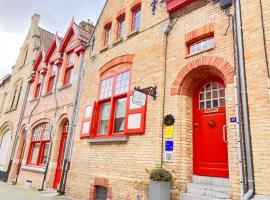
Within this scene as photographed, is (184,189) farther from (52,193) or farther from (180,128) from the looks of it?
(52,193)

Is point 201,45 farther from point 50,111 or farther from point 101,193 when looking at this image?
point 50,111

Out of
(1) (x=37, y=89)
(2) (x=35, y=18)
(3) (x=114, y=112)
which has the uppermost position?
(2) (x=35, y=18)

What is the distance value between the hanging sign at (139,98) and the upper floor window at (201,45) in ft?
6.00

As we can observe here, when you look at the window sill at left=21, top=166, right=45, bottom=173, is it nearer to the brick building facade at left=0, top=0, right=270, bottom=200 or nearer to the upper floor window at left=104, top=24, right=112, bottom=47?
the brick building facade at left=0, top=0, right=270, bottom=200

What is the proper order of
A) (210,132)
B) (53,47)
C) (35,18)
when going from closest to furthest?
(210,132) → (53,47) → (35,18)

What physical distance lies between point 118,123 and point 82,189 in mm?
2685

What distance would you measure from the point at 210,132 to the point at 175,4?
13.3 feet

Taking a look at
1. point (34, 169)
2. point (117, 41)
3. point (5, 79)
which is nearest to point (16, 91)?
point (5, 79)

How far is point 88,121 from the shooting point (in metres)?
9.56

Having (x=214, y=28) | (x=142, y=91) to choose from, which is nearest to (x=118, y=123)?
(x=142, y=91)

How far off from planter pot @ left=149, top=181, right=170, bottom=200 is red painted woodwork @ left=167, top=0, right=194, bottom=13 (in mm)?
5171

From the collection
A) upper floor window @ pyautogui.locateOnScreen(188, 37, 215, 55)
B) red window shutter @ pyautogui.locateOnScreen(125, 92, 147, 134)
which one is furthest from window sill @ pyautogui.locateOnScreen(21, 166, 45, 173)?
upper floor window @ pyautogui.locateOnScreen(188, 37, 215, 55)

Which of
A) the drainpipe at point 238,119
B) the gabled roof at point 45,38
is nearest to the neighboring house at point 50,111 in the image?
the gabled roof at point 45,38

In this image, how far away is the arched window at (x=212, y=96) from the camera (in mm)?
6410
